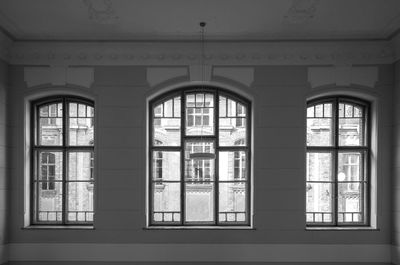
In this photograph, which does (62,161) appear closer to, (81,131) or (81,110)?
(81,131)

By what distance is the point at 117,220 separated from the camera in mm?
5617

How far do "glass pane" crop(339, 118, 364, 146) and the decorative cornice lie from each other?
36.4 inches

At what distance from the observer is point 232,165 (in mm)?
5906

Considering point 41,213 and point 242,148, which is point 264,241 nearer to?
point 242,148

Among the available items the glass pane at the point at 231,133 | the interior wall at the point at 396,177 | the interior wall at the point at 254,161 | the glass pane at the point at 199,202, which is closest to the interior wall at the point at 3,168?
the interior wall at the point at 254,161

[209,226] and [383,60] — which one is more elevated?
[383,60]

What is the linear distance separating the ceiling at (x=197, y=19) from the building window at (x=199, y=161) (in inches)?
41.8

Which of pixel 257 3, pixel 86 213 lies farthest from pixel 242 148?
pixel 86 213

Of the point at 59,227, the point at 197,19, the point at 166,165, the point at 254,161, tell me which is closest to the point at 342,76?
the point at 254,161

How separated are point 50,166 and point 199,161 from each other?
7.88 feet

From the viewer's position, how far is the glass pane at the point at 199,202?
5867mm

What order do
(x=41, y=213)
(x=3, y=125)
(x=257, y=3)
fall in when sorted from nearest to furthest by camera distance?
(x=257, y=3) < (x=3, y=125) < (x=41, y=213)

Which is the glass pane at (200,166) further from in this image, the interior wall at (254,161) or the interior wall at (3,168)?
the interior wall at (3,168)

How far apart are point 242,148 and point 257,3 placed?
7.62ft
